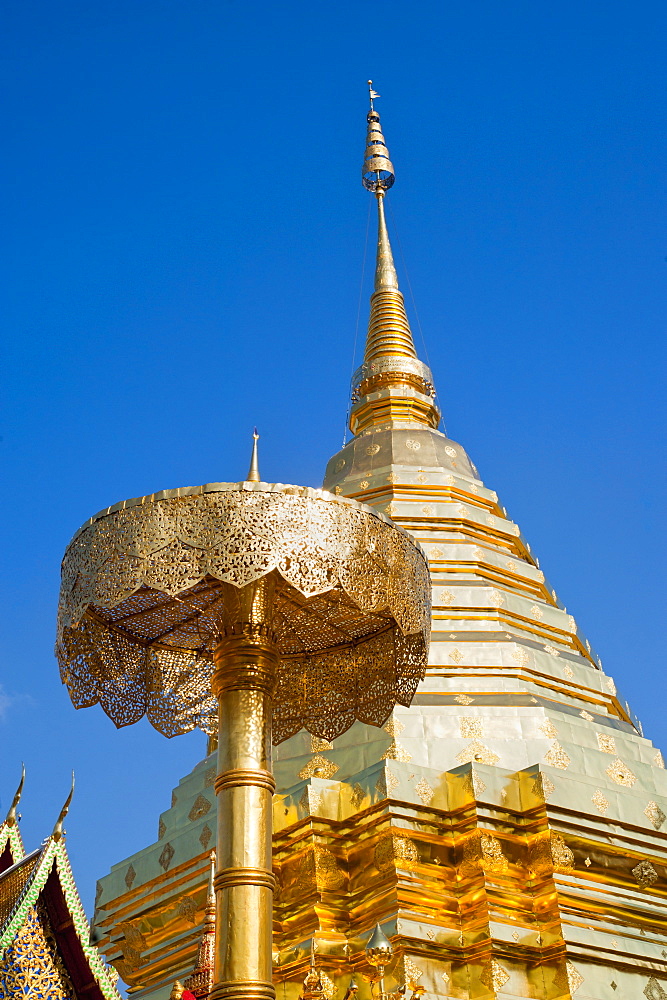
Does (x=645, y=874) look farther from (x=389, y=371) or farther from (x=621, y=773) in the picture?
(x=389, y=371)

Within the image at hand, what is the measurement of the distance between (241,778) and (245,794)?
0.08 m

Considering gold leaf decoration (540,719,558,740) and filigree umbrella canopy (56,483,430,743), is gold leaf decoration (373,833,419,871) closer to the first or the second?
gold leaf decoration (540,719,558,740)

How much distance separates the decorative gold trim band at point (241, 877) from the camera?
6.10m

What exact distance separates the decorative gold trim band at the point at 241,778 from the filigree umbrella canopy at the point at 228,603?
90 cm

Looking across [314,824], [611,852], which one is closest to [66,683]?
[314,824]

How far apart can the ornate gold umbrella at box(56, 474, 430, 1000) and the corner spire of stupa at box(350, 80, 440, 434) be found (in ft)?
40.1

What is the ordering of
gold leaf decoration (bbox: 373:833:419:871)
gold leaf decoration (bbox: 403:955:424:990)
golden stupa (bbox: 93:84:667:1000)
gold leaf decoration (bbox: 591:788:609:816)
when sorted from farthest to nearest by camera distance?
gold leaf decoration (bbox: 591:788:609:816)
gold leaf decoration (bbox: 373:833:419:871)
golden stupa (bbox: 93:84:667:1000)
gold leaf decoration (bbox: 403:955:424:990)

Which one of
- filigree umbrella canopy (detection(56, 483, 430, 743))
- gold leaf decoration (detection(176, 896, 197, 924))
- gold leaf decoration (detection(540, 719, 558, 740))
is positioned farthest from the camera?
gold leaf decoration (detection(540, 719, 558, 740))

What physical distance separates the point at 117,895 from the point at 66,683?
744 cm

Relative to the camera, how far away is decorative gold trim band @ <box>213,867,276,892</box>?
6.10 meters

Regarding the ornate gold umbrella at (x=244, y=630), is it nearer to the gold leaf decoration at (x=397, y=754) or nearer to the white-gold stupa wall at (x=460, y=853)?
the white-gold stupa wall at (x=460, y=853)

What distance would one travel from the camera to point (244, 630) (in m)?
6.89

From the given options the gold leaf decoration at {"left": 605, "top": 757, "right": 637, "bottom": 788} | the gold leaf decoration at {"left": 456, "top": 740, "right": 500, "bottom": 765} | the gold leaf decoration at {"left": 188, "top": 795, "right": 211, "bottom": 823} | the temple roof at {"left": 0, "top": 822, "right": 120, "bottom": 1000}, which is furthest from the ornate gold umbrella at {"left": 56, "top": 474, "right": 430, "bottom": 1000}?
the gold leaf decoration at {"left": 605, "top": 757, "right": 637, "bottom": 788}

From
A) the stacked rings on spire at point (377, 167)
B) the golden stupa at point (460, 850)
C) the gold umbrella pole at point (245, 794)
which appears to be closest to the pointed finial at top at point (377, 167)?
the stacked rings on spire at point (377, 167)
